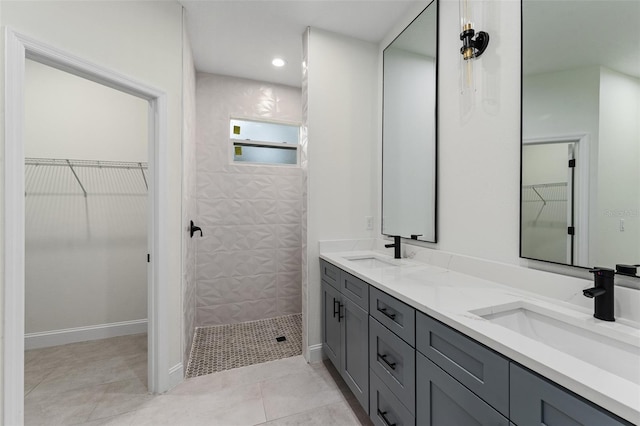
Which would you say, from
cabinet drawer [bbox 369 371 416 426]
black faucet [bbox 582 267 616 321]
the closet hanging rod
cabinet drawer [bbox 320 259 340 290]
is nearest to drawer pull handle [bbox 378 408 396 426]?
cabinet drawer [bbox 369 371 416 426]

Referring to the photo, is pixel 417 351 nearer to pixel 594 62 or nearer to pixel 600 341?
pixel 600 341

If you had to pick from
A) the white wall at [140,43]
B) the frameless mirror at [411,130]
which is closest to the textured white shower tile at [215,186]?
the white wall at [140,43]

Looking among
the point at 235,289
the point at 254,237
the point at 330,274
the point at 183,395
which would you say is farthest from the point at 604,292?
the point at 235,289

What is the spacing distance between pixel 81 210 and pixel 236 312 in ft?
5.94

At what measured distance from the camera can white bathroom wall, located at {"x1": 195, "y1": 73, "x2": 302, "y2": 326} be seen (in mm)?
2914

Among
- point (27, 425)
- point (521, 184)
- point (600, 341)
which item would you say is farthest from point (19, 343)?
point (521, 184)

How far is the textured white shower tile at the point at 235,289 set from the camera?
9.54 ft

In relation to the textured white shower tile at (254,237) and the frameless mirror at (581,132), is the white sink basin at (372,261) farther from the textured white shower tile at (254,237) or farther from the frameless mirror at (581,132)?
the textured white shower tile at (254,237)

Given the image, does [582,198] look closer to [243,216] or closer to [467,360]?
[467,360]

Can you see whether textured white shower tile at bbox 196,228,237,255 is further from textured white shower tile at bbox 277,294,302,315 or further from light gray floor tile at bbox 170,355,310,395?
light gray floor tile at bbox 170,355,310,395

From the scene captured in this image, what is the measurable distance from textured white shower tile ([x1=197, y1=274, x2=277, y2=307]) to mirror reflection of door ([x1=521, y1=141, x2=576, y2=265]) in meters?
2.52

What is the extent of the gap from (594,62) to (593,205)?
55 centimetres

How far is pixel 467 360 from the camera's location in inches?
34.9

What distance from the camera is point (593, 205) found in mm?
1023
